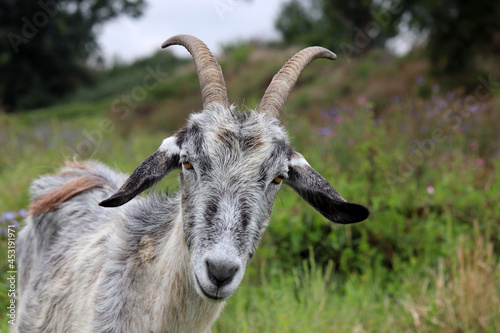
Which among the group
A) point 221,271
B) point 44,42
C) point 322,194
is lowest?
point 221,271

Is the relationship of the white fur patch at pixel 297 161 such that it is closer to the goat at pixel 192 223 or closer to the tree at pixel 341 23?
the goat at pixel 192 223

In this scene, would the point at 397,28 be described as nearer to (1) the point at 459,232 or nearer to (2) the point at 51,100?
(1) the point at 459,232

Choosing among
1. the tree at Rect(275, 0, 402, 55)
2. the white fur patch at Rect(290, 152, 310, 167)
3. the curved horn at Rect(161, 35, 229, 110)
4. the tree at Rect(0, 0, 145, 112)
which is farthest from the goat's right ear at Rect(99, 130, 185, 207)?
the tree at Rect(0, 0, 145, 112)

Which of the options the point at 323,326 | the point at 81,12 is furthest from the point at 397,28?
the point at 81,12

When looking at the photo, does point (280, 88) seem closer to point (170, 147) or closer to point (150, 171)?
point (170, 147)

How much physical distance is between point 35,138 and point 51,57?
14.2m

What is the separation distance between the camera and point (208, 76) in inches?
121

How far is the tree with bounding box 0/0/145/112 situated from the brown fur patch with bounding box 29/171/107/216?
1670cm

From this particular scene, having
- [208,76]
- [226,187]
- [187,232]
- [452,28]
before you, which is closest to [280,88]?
[208,76]

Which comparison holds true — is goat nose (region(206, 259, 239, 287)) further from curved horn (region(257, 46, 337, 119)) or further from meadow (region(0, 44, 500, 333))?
meadow (region(0, 44, 500, 333))

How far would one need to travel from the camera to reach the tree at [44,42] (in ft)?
68.1

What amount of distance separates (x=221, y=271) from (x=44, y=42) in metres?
22.1

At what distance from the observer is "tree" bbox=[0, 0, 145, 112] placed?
2077 centimetres

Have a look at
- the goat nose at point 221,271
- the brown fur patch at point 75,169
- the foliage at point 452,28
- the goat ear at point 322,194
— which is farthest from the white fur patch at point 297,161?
the foliage at point 452,28
